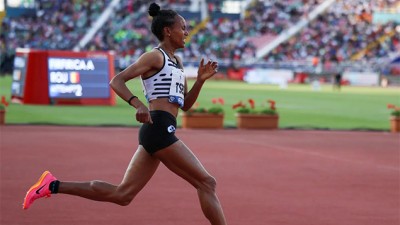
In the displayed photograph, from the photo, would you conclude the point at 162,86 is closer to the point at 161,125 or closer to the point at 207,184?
the point at 161,125

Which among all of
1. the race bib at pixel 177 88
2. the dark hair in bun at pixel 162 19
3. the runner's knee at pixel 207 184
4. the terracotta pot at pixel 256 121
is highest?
the dark hair in bun at pixel 162 19

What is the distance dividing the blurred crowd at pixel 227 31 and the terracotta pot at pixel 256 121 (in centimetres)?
4655

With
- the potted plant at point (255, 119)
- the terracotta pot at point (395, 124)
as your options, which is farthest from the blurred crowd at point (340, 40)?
the potted plant at point (255, 119)

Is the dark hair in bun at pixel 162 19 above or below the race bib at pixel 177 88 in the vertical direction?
above

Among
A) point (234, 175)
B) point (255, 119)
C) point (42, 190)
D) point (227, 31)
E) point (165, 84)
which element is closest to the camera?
point (165, 84)

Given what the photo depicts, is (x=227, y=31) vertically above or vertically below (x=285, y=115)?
above

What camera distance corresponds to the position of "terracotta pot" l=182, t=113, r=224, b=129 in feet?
75.5

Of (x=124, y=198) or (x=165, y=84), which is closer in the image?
(x=165, y=84)

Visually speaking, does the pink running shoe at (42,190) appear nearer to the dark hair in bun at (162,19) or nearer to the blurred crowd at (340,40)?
the dark hair in bun at (162,19)

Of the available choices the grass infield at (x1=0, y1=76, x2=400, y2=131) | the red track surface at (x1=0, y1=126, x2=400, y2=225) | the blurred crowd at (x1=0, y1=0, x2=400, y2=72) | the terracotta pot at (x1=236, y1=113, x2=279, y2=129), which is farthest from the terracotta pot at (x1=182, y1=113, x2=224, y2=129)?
the blurred crowd at (x1=0, y1=0, x2=400, y2=72)

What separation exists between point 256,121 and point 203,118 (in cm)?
147

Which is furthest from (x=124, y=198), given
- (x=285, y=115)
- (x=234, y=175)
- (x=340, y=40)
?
(x=340, y=40)

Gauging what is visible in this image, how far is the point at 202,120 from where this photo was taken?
2325 centimetres

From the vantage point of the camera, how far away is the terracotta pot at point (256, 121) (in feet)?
77.6
